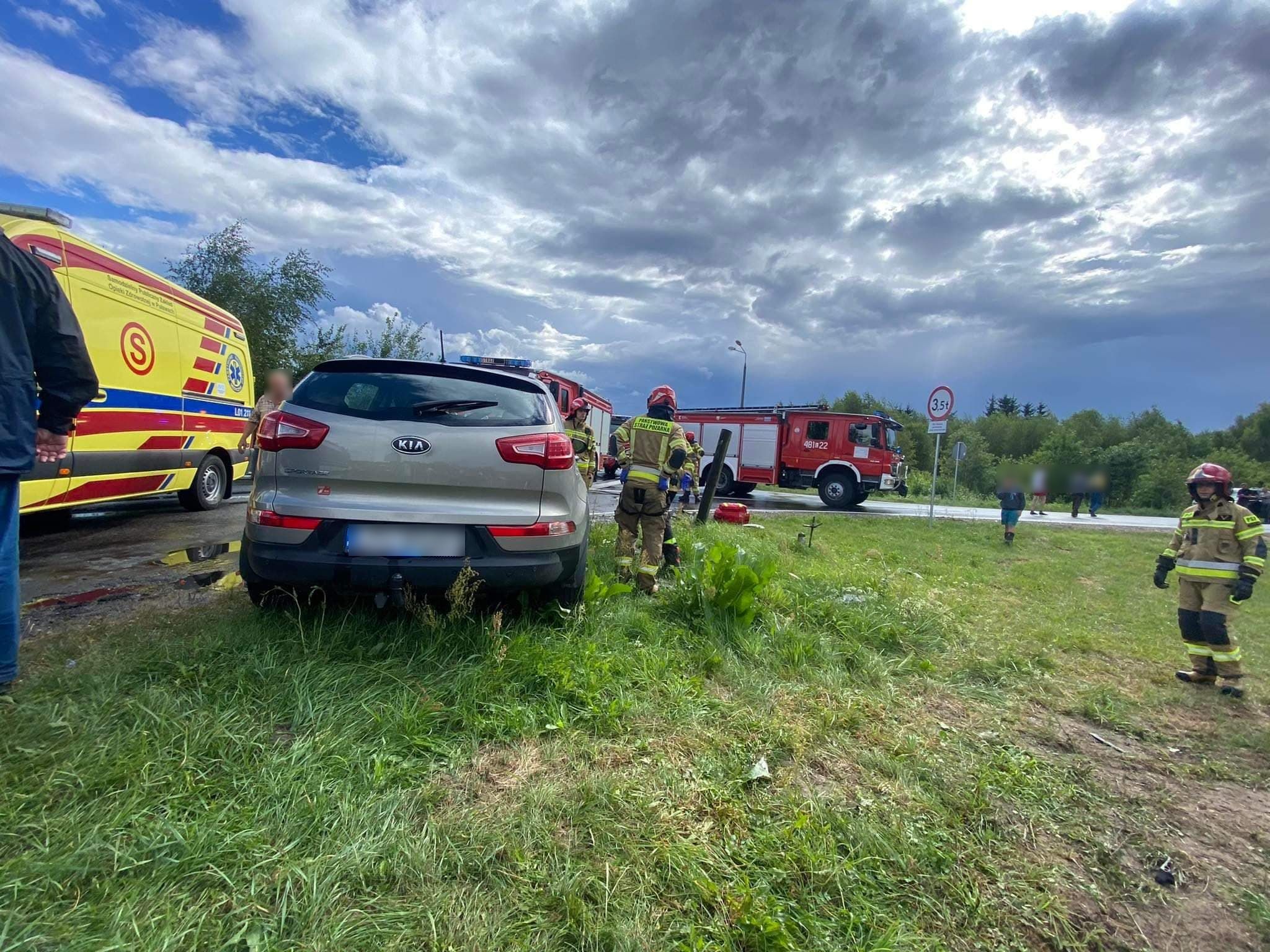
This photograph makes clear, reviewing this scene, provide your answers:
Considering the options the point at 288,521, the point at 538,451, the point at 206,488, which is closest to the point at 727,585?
the point at 538,451

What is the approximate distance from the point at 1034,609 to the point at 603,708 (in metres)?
5.02

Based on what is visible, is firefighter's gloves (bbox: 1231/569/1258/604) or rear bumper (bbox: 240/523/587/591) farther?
firefighter's gloves (bbox: 1231/569/1258/604)

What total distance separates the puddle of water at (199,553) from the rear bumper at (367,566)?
2.51 metres

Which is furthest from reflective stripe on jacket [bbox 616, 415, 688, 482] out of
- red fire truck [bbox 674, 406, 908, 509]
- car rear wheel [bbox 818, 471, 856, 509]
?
car rear wheel [bbox 818, 471, 856, 509]

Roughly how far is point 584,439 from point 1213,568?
537cm

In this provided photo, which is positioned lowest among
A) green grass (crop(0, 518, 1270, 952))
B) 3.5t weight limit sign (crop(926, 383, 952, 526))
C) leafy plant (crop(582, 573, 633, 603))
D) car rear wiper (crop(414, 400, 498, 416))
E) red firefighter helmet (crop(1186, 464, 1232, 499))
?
green grass (crop(0, 518, 1270, 952))

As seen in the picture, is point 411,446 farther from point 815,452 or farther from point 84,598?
point 815,452

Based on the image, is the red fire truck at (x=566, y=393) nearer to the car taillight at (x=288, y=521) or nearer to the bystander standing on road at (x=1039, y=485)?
the car taillight at (x=288, y=521)

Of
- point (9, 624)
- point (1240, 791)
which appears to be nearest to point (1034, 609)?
point (1240, 791)

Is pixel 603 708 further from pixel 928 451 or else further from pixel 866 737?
pixel 928 451

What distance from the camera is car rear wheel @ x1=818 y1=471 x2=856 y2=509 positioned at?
16141 mm

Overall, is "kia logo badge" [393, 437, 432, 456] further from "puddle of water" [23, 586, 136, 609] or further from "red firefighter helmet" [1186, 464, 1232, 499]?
"red firefighter helmet" [1186, 464, 1232, 499]

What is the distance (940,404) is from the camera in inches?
455

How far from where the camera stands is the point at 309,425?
282cm
